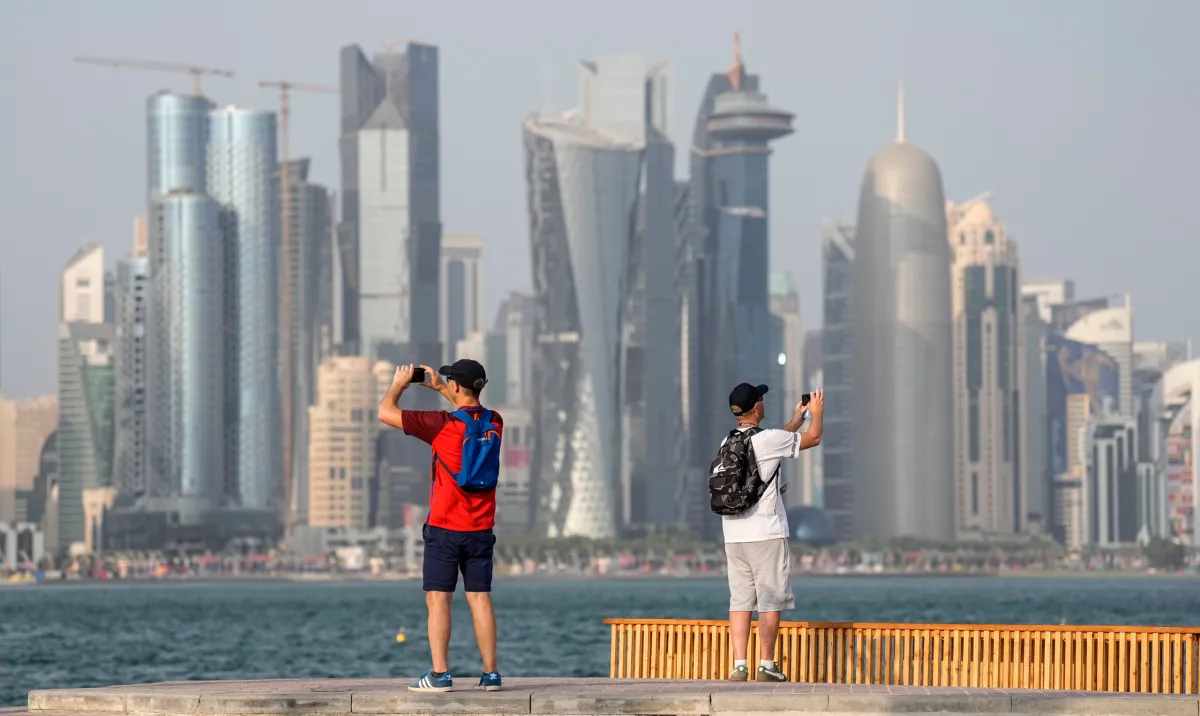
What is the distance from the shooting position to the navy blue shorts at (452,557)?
19.2m

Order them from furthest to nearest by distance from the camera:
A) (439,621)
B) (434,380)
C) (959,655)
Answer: (959,655)
(439,621)
(434,380)

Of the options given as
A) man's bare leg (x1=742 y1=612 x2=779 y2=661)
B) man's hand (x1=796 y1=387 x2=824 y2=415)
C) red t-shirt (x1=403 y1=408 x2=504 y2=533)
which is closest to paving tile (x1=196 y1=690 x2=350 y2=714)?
red t-shirt (x1=403 y1=408 x2=504 y2=533)

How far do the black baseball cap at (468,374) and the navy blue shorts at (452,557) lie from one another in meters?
1.23

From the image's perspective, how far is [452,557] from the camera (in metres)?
19.3

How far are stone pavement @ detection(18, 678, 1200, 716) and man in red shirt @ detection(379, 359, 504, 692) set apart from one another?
74 cm

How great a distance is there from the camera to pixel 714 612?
178 meters

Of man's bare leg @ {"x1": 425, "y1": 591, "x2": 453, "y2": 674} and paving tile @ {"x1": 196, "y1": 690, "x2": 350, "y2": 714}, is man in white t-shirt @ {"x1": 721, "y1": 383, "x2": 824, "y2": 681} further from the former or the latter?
paving tile @ {"x1": 196, "y1": 690, "x2": 350, "y2": 714}

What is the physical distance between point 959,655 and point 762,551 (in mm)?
3478

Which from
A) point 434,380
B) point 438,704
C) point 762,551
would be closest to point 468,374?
point 434,380

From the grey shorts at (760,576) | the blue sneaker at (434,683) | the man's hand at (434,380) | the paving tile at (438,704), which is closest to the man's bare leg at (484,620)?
the blue sneaker at (434,683)

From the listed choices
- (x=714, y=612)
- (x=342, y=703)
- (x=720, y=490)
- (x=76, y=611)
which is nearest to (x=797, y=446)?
(x=720, y=490)

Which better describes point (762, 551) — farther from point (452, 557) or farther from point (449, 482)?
point (449, 482)

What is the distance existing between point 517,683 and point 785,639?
4184 mm

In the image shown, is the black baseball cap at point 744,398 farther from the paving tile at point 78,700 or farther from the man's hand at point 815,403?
the paving tile at point 78,700
